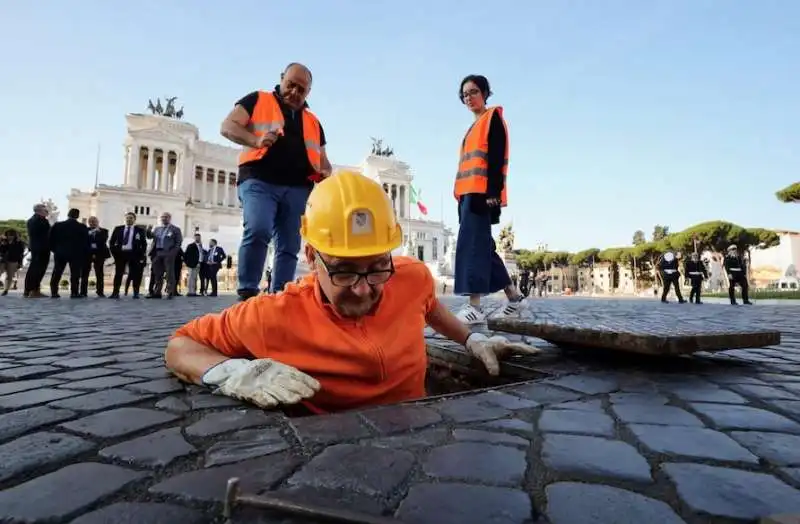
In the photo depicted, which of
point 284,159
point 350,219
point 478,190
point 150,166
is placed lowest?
point 350,219

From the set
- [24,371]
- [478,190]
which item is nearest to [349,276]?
[24,371]

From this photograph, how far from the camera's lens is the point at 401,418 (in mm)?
1540

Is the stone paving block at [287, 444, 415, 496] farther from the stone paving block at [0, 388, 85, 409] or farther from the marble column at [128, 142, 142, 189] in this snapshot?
the marble column at [128, 142, 142, 189]

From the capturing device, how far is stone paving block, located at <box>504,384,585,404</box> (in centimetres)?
186

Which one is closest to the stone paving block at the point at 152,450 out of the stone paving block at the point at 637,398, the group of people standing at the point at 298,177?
the stone paving block at the point at 637,398

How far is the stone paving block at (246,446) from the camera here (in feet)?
3.96

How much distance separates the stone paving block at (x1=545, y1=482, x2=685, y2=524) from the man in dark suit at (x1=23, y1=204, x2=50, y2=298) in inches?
470

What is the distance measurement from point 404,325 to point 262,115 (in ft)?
9.45

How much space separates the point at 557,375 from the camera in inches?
91.4

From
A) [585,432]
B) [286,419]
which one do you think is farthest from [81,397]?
[585,432]

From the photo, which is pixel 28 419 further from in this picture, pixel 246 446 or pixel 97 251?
pixel 97 251

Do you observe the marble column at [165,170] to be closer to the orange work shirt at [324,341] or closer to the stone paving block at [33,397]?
the stone paving block at [33,397]

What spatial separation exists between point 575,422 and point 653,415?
1.06ft

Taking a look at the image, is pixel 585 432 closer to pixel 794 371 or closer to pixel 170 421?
pixel 170 421
